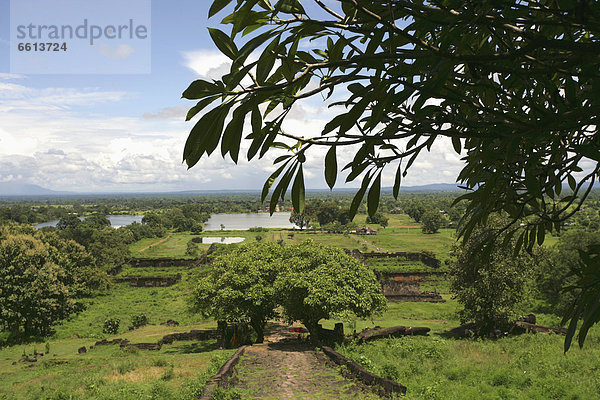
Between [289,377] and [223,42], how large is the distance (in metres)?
8.28

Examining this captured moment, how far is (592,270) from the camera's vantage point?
1090 millimetres

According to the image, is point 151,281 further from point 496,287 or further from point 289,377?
point 496,287

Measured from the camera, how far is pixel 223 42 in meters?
0.75

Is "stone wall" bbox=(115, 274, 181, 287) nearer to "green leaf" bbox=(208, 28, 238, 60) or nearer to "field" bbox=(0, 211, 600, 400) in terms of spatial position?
"field" bbox=(0, 211, 600, 400)

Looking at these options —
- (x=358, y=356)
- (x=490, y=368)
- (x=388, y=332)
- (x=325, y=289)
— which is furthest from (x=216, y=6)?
(x=388, y=332)

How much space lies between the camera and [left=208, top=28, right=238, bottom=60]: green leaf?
0.75m

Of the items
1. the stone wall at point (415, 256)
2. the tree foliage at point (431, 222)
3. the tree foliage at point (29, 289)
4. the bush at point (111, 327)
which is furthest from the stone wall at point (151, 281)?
the tree foliage at point (431, 222)

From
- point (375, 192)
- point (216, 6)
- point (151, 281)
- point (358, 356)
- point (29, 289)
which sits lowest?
point (151, 281)

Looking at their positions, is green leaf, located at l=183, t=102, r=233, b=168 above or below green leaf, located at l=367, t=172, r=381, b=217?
above

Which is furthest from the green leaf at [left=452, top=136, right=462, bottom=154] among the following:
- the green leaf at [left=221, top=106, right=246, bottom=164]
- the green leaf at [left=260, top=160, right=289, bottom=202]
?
the green leaf at [left=221, top=106, right=246, bottom=164]

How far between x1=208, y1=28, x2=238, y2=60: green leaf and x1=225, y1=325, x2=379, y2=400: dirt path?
22.9 feet

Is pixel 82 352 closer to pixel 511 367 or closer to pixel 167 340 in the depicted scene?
pixel 167 340

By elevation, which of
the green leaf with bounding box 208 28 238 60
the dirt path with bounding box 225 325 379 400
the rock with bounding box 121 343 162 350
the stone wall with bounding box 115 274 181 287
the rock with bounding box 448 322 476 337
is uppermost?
the green leaf with bounding box 208 28 238 60

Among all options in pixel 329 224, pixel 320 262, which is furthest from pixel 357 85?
pixel 329 224
